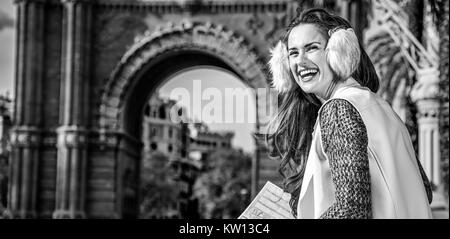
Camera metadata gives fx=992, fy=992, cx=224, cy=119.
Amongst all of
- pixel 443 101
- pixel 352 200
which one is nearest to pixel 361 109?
pixel 352 200

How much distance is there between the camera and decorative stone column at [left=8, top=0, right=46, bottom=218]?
37.3m

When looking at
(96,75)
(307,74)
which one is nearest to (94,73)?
(96,75)

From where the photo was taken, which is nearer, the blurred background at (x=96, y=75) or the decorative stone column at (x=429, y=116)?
the decorative stone column at (x=429, y=116)

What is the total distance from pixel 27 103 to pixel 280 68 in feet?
114

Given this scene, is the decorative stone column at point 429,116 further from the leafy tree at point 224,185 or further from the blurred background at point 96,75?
the leafy tree at point 224,185

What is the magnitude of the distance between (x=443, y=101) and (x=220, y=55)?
20941 mm

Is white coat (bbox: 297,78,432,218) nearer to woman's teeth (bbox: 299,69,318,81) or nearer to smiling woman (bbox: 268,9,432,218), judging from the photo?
smiling woman (bbox: 268,9,432,218)

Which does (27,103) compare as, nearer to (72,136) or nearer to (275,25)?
(72,136)

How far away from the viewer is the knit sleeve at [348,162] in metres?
2.97

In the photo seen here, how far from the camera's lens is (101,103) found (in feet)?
125

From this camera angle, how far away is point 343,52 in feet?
10.7

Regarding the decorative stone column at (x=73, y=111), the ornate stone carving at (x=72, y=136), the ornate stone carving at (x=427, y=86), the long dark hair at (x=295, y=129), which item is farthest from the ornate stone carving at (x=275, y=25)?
the long dark hair at (x=295, y=129)

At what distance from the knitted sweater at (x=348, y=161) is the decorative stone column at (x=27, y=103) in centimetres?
3504
